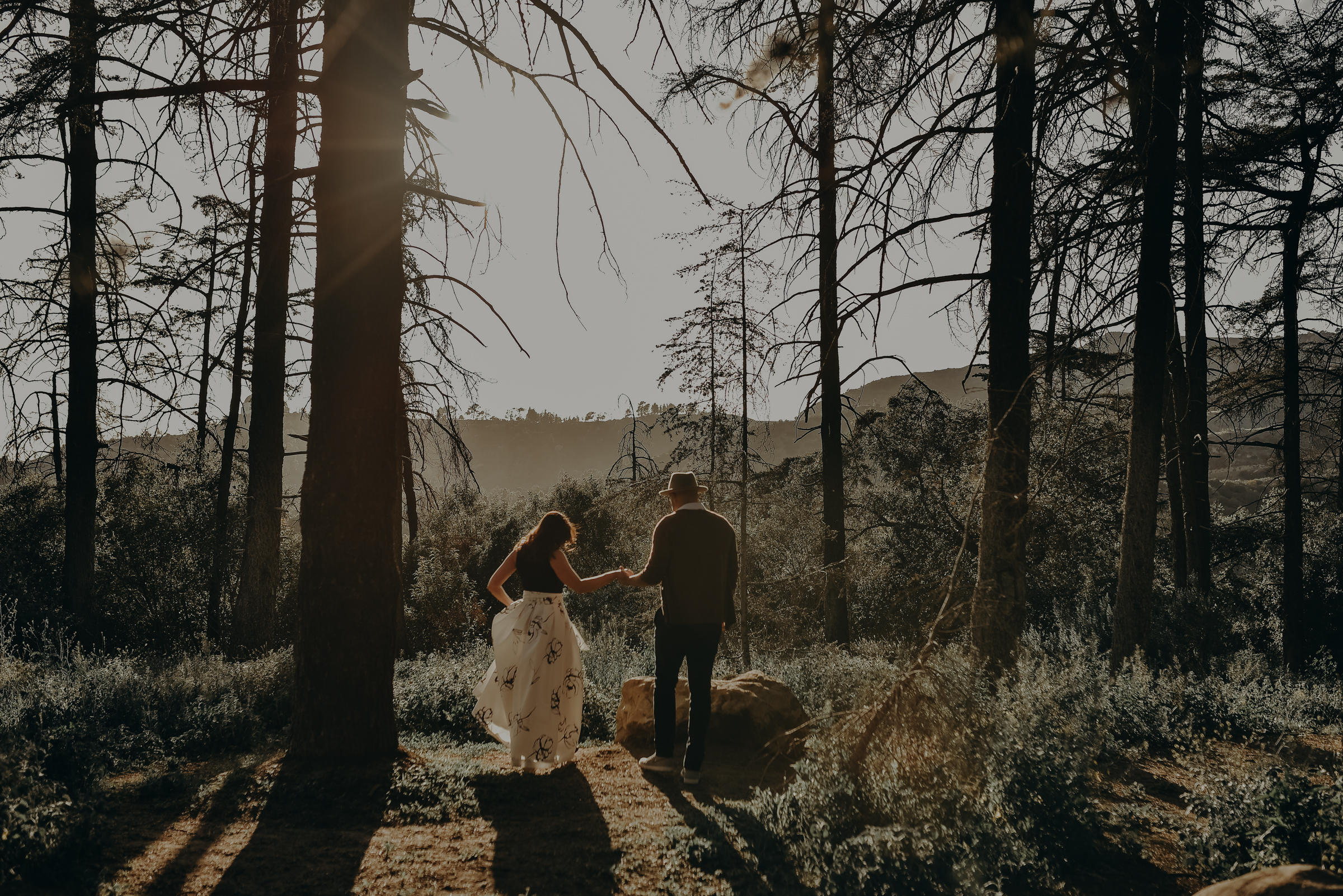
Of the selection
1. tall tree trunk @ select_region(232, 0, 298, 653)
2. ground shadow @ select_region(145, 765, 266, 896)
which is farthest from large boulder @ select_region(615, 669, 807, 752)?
tall tree trunk @ select_region(232, 0, 298, 653)

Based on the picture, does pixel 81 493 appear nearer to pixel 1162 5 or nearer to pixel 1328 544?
pixel 1162 5

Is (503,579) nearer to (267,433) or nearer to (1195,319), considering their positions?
(267,433)

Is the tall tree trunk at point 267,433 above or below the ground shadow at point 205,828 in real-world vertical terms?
above

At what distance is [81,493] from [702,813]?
35.8 ft

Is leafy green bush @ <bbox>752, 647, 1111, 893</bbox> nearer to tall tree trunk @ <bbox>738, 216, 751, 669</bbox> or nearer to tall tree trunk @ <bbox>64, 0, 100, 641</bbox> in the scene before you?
tall tree trunk @ <bbox>738, 216, 751, 669</bbox>

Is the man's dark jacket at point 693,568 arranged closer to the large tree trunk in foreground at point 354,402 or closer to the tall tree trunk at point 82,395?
the large tree trunk in foreground at point 354,402

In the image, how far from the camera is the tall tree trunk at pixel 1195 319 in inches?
256

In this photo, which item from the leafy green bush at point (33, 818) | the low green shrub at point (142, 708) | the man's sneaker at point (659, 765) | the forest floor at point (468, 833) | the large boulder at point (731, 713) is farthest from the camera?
the large boulder at point (731, 713)

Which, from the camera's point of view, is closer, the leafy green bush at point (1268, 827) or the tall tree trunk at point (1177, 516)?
the leafy green bush at point (1268, 827)

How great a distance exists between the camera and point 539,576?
5.25m

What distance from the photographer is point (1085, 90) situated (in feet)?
19.8

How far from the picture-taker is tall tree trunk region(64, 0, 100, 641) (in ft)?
34.5

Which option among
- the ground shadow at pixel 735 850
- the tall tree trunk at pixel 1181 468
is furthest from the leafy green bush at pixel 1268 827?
the tall tree trunk at pixel 1181 468

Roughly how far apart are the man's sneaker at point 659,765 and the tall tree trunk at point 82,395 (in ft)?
32.1
